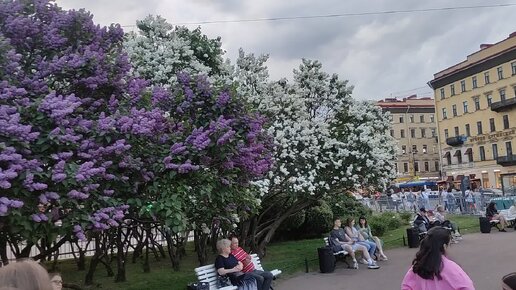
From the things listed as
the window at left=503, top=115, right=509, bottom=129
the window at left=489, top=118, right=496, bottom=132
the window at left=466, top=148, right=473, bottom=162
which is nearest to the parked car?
the window at left=503, top=115, right=509, bottom=129

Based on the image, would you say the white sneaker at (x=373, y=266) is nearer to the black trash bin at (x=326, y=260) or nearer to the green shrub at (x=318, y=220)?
the black trash bin at (x=326, y=260)

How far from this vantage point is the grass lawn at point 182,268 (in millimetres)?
11305

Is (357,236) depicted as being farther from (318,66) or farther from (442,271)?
(442,271)

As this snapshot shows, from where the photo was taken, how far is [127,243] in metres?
13.1

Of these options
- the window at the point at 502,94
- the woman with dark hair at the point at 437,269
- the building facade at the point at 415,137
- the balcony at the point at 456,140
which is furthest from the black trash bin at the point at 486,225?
the building facade at the point at 415,137

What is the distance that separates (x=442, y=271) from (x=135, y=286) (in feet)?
27.4

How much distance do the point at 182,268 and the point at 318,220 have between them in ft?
21.6

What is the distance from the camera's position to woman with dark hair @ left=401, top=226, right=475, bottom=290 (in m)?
4.02

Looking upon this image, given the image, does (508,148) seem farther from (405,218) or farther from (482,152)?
(405,218)

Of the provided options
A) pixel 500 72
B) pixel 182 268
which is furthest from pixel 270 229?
pixel 500 72

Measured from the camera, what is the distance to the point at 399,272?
11391mm

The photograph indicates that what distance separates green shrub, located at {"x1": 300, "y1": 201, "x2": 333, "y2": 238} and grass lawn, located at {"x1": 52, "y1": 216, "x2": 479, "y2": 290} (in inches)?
20.5

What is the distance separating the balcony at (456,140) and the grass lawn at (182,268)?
54427 mm

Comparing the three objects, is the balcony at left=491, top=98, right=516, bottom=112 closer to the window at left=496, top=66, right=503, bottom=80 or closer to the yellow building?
the yellow building
